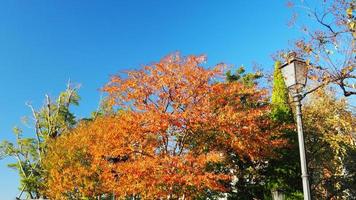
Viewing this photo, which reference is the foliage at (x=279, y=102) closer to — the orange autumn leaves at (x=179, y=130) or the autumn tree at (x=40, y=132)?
the orange autumn leaves at (x=179, y=130)

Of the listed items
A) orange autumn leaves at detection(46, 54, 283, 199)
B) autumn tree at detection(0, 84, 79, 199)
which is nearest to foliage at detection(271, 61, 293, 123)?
orange autumn leaves at detection(46, 54, 283, 199)

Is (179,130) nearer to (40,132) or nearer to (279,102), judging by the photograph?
(279,102)

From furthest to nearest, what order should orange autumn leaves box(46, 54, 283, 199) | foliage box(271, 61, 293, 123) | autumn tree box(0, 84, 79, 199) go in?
autumn tree box(0, 84, 79, 199)
foliage box(271, 61, 293, 123)
orange autumn leaves box(46, 54, 283, 199)

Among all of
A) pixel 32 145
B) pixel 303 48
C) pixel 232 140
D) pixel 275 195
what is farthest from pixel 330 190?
pixel 32 145

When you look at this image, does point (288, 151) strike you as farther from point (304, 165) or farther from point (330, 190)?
point (304, 165)

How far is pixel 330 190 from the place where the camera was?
22.5 m

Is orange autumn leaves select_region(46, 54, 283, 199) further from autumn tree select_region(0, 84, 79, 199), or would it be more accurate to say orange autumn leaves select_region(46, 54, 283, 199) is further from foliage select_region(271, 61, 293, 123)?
autumn tree select_region(0, 84, 79, 199)

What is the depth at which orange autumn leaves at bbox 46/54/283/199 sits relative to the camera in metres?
15.5

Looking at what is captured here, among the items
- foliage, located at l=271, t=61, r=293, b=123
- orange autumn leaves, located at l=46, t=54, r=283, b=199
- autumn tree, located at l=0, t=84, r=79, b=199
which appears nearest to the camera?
orange autumn leaves, located at l=46, t=54, r=283, b=199

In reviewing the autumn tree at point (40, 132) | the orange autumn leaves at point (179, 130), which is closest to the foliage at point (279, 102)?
the orange autumn leaves at point (179, 130)

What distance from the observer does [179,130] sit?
16.4 metres

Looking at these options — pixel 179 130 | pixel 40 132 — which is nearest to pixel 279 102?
pixel 179 130

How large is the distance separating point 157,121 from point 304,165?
29.6ft

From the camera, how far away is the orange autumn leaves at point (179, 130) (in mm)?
15477
